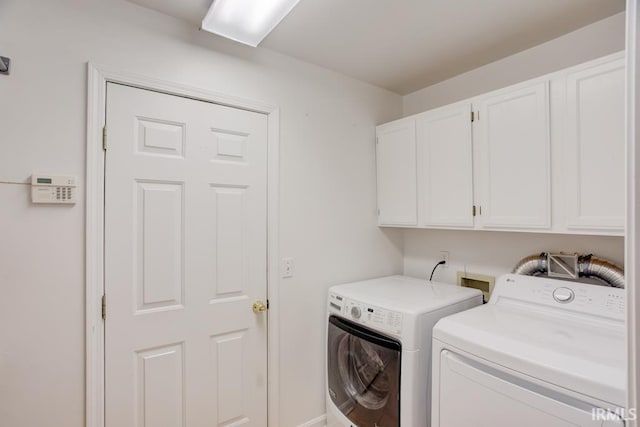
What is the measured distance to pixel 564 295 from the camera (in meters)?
1.51

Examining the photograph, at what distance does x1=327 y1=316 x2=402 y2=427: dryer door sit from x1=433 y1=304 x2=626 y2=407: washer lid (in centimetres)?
35

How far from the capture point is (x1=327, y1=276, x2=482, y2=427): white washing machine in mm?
1507

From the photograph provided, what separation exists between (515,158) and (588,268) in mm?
666

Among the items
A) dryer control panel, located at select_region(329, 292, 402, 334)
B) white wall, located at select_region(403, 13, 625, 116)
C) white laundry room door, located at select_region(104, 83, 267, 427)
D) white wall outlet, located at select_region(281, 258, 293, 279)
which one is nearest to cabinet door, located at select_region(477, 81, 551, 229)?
white wall, located at select_region(403, 13, 625, 116)

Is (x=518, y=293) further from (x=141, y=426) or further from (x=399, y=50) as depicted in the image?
(x=141, y=426)

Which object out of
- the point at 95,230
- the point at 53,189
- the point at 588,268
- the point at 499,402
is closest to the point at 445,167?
the point at 588,268

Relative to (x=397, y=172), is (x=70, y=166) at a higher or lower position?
lower

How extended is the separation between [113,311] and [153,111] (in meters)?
0.96

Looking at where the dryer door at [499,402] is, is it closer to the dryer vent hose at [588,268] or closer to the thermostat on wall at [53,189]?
the dryer vent hose at [588,268]

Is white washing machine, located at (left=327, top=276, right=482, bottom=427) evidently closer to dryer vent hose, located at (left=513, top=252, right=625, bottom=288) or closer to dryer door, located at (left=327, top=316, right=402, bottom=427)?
dryer door, located at (left=327, top=316, right=402, bottom=427)

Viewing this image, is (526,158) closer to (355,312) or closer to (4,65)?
(355,312)

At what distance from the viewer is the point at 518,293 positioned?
1686 mm

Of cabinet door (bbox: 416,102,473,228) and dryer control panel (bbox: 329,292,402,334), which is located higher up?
cabinet door (bbox: 416,102,473,228)

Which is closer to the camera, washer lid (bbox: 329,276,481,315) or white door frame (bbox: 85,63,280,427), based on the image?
white door frame (bbox: 85,63,280,427)
